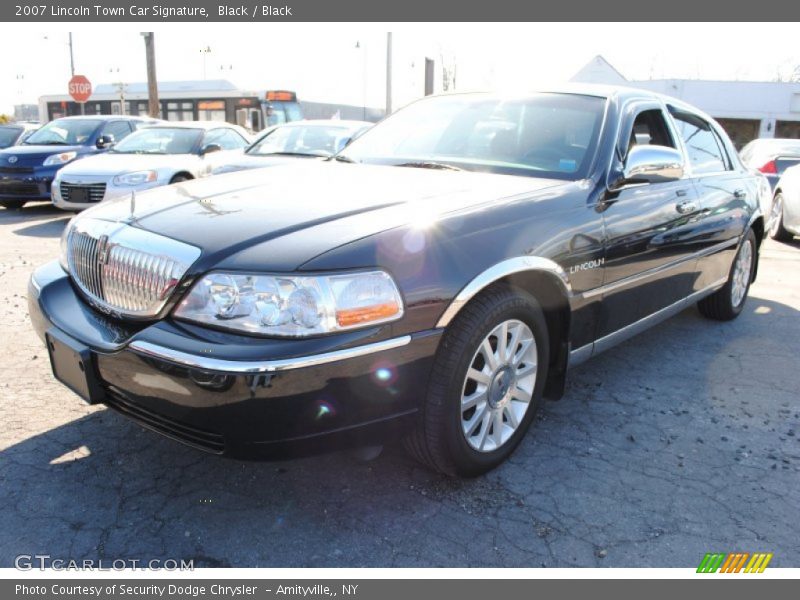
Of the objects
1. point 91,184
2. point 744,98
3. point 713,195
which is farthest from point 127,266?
point 744,98

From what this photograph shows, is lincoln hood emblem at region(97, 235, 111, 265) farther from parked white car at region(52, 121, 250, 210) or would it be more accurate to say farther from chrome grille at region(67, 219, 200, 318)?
parked white car at region(52, 121, 250, 210)

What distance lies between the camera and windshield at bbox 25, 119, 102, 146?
36.7 feet

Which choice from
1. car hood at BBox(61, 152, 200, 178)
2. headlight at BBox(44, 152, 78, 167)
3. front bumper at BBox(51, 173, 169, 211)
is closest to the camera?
front bumper at BBox(51, 173, 169, 211)

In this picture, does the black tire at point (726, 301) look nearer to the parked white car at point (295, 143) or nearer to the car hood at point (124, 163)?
the parked white car at point (295, 143)

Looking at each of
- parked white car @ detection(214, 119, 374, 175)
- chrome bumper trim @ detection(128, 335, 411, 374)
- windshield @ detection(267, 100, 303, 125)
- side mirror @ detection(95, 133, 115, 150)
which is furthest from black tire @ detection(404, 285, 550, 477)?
windshield @ detection(267, 100, 303, 125)

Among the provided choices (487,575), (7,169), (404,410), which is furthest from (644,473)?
(7,169)

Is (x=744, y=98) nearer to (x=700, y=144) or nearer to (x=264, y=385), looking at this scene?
(x=700, y=144)

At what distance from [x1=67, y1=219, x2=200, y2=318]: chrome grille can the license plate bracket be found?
19 centimetres

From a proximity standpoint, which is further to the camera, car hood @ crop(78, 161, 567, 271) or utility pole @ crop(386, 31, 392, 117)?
utility pole @ crop(386, 31, 392, 117)

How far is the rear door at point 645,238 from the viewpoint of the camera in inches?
125

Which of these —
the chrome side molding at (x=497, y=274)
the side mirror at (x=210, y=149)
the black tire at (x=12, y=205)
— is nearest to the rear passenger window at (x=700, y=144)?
the chrome side molding at (x=497, y=274)

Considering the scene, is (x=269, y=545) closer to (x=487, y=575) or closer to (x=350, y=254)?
(x=487, y=575)

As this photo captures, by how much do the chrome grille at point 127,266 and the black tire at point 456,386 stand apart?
3.13 ft

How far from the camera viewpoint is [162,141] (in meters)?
9.89
